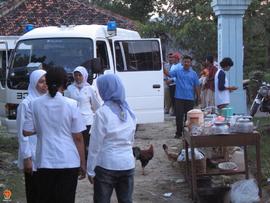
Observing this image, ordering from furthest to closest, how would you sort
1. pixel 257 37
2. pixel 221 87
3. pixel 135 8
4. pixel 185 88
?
pixel 135 8 < pixel 257 37 < pixel 185 88 < pixel 221 87

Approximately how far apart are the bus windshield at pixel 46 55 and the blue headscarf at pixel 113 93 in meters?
5.29

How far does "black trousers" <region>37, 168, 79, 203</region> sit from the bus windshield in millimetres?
5442

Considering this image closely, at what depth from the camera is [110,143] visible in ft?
15.9

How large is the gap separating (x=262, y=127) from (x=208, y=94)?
A: 1.32m

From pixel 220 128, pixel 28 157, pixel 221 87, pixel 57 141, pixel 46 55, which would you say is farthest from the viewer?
pixel 221 87

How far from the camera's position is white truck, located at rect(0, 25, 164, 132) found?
10266mm

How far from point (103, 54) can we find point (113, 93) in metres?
6.08

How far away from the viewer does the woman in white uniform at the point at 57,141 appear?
15.5 feet

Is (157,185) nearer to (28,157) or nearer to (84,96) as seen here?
(84,96)

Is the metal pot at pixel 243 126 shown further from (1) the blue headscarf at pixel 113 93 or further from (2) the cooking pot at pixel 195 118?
(1) the blue headscarf at pixel 113 93

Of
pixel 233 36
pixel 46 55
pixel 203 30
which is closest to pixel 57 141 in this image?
pixel 46 55

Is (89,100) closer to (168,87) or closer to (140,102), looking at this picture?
(140,102)

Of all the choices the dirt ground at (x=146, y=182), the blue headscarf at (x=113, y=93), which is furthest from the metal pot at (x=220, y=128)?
the blue headscarf at (x=113, y=93)

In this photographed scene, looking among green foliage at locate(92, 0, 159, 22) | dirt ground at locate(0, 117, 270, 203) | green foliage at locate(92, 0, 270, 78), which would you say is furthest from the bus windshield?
green foliage at locate(92, 0, 159, 22)
